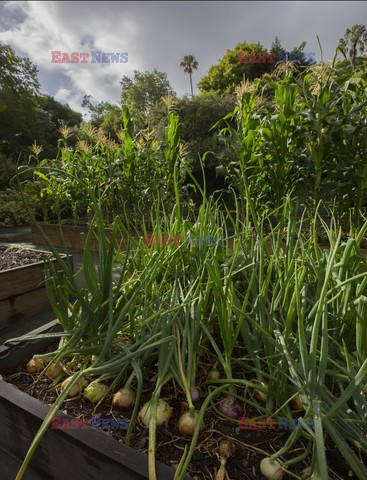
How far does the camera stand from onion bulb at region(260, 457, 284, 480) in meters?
0.41

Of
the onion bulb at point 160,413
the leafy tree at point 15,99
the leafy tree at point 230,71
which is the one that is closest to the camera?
the onion bulb at point 160,413

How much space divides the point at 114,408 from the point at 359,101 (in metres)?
2.46

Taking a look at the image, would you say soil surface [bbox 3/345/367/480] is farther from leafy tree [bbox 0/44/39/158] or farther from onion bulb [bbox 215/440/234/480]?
leafy tree [bbox 0/44/39/158]

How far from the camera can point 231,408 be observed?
1.72ft

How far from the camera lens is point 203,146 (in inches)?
325

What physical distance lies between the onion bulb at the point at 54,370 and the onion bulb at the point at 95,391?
11 cm

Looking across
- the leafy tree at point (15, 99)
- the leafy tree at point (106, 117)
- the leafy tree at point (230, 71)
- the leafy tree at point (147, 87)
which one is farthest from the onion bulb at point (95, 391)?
the leafy tree at point (147, 87)

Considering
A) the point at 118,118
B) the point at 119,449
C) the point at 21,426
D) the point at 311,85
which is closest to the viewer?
the point at 119,449

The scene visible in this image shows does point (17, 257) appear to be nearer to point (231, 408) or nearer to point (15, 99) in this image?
point (231, 408)

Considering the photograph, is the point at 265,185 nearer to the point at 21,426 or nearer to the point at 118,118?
the point at 21,426

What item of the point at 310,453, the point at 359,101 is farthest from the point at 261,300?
the point at 359,101

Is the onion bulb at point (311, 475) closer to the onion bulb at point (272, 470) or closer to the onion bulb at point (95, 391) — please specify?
the onion bulb at point (272, 470)

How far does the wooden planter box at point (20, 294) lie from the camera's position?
1473 millimetres

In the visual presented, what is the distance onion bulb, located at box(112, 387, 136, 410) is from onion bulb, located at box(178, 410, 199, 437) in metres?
0.11
